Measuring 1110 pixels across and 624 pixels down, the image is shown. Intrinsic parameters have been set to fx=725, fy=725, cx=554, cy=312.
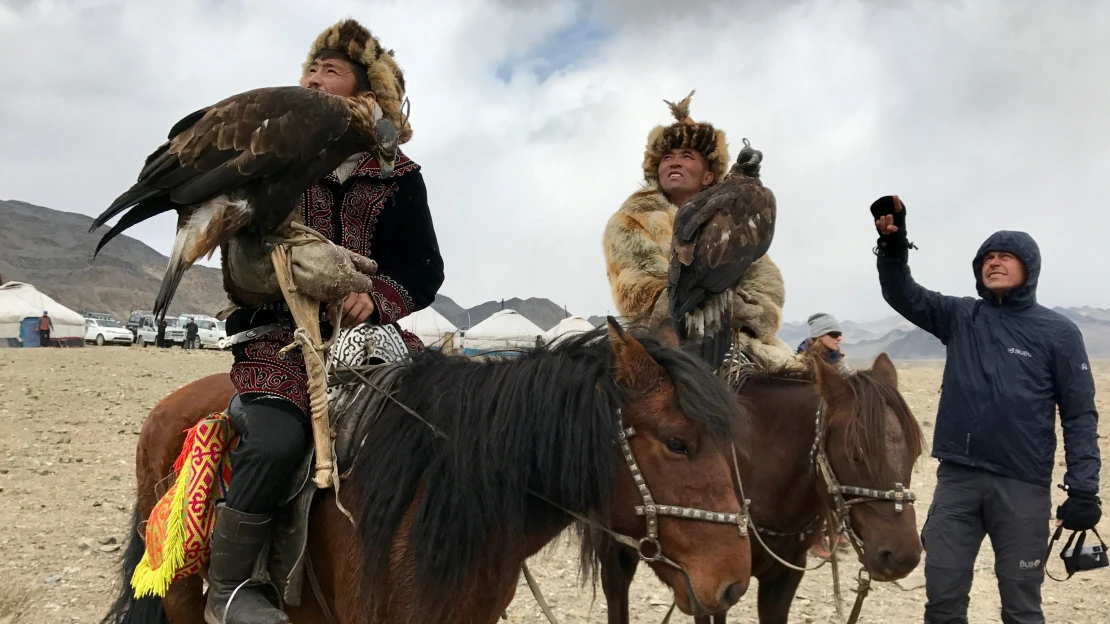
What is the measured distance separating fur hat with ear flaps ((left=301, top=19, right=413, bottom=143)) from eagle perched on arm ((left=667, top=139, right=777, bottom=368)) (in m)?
1.72

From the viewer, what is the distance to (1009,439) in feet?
11.5

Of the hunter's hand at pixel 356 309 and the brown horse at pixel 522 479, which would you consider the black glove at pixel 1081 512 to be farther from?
the hunter's hand at pixel 356 309

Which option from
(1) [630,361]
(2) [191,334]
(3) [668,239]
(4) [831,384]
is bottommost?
(4) [831,384]

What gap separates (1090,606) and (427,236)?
19.0ft

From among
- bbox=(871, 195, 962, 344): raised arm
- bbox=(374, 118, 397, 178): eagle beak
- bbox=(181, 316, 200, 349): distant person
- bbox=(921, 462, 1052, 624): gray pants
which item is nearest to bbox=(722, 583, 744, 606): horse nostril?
bbox=(374, 118, 397, 178): eagle beak

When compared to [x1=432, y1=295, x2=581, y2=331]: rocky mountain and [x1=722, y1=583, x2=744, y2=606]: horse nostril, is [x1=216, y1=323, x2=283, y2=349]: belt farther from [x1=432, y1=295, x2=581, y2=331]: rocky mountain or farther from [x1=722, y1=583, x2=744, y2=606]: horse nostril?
[x1=432, y1=295, x2=581, y2=331]: rocky mountain

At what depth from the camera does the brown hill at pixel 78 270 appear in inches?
2795

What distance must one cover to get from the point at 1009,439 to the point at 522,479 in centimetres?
262

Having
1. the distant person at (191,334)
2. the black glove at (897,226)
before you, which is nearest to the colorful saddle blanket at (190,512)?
the black glove at (897,226)

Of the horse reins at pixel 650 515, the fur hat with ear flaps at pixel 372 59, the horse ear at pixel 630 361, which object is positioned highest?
the fur hat with ear flaps at pixel 372 59

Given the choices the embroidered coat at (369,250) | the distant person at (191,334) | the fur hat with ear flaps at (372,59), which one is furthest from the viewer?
the distant person at (191,334)

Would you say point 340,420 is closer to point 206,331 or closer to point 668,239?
point 668,239

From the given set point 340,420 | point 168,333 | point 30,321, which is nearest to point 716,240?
point 340,420

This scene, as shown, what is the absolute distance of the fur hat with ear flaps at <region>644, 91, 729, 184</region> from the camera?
4.78 m
